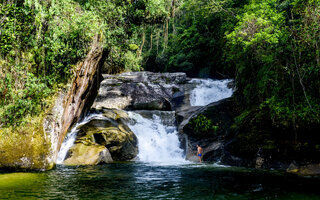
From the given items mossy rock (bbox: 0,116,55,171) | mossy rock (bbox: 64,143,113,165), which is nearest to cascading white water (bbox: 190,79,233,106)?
mossy rock (bbox: 64,143,113,165)

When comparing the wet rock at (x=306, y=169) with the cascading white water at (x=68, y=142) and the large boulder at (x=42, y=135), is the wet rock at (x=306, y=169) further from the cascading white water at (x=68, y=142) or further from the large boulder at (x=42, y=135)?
the cascading white water at (x=68, y=142)

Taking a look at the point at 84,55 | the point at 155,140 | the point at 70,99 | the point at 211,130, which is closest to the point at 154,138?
the point at 155,140

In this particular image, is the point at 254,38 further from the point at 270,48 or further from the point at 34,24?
the point at 34,24

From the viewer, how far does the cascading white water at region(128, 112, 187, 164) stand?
13.6m

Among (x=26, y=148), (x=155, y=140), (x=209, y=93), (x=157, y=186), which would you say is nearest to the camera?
(x=157, y=186)

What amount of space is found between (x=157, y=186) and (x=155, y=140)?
855 cm

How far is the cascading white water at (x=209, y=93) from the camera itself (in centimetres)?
2033

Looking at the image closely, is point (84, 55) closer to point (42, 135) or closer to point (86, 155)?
point (42, 135)

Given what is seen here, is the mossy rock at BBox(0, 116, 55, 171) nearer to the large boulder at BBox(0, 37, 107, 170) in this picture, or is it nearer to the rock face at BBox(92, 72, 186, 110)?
the large boulder at BBox(0, 37, 107, 170)

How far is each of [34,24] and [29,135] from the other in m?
4.08

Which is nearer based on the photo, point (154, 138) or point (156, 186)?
point (156, 186)

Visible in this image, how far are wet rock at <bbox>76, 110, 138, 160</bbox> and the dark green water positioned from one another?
429 cm

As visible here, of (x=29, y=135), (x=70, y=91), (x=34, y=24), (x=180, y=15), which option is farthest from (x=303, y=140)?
(x=180, y=15)

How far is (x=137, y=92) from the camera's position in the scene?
64.5ft
